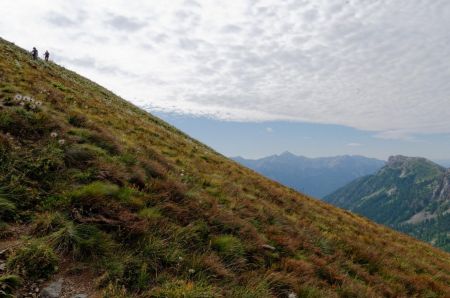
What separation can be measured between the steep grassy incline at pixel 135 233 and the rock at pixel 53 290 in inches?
→ 4.3

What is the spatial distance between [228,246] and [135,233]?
7.91ft

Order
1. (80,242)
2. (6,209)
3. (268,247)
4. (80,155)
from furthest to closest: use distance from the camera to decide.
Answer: (80,155) → (268,247) → (6,209) → (80,242)

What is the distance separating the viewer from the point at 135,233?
719 centimetres

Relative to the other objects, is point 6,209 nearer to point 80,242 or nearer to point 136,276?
point 80,242

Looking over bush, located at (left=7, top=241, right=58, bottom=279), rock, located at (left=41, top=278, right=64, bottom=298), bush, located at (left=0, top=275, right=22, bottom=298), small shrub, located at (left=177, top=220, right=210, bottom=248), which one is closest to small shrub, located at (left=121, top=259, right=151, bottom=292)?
rock, located at (left=41, top=278, right=64, bottom=298)

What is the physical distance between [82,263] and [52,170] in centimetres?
347

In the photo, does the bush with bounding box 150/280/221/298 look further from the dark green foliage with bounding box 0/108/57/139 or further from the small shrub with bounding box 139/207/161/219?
the dark green foliage with bounding box 0/108/57/139

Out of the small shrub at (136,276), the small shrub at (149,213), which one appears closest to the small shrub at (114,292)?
the small shrub at (136,276)

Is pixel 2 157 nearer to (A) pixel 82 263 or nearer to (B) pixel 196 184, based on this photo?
(A) pixel 82 263

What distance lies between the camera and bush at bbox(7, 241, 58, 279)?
5.52 m

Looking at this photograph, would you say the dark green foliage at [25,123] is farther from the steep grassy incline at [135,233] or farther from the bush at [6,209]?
the bush at [6,209]

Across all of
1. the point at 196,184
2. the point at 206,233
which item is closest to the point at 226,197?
the point at 196,184

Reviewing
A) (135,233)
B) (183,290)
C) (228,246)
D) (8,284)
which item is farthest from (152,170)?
(8,284)

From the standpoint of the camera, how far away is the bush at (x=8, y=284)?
4.94 m
